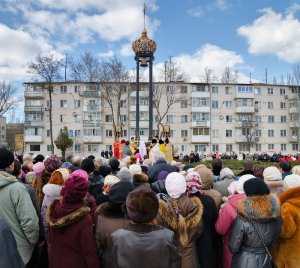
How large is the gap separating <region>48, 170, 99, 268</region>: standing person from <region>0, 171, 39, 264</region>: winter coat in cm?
42

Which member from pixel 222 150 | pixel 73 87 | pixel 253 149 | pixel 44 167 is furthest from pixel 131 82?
pixel 44 167

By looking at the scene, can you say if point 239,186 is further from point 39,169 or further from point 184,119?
point 184,119

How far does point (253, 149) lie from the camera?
228 feet

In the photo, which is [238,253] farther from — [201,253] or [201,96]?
[201,96]

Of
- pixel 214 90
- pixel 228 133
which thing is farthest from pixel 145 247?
pixel 214 90

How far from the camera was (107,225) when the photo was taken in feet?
14.1

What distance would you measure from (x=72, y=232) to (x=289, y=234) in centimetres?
234

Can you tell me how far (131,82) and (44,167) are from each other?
166ft

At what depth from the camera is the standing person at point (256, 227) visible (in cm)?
424

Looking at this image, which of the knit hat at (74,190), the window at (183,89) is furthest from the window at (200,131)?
the knit hat at (74,190)

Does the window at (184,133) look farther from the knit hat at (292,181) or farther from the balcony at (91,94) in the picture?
the knit hat at (292,181)

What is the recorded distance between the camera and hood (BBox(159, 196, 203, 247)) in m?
4.39

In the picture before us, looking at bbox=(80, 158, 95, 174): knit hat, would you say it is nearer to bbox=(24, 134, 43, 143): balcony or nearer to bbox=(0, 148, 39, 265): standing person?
bbox=(0, 148, 39, 265): standing person

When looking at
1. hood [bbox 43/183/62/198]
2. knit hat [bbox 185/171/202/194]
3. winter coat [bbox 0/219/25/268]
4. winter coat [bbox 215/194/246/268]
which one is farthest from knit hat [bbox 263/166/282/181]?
winter coat [bbox 0/219/25/268]
